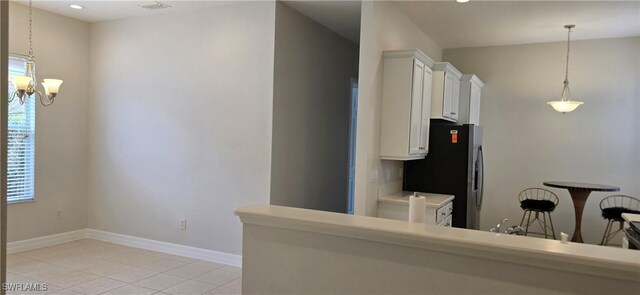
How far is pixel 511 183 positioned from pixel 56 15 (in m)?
6.29

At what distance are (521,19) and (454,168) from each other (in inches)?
70.7

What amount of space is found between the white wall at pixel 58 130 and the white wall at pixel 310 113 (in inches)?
111

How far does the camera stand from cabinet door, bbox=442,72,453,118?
4.46m

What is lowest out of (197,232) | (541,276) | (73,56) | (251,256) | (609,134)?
(197,232)

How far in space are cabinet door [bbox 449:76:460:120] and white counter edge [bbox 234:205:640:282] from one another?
3179 mm

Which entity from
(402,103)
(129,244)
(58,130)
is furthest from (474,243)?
(58,130)

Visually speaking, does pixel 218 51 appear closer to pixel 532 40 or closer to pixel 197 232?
pixel 197 232

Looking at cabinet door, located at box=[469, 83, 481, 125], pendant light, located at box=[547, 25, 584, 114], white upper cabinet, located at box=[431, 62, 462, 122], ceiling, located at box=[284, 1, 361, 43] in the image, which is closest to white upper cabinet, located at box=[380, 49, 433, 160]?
white upper cabinet, located at box=[431, 62, 462, 122]

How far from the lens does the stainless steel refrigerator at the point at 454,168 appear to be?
4.27m

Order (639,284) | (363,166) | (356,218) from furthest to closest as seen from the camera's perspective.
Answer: (363,166), (356,218), (639,284)

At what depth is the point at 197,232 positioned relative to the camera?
4.63 metres

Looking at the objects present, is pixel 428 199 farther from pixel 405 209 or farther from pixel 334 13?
pixel 334 13

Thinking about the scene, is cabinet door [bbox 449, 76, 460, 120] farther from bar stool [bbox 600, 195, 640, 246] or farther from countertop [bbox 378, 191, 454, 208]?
bar stool [bbox 600, 195, 640, 246]

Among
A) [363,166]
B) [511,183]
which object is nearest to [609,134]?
Answer: [511,183]
